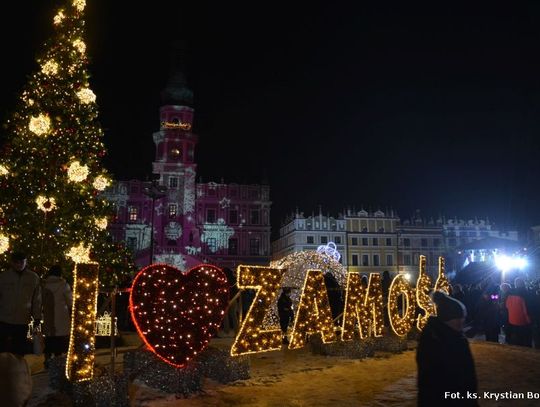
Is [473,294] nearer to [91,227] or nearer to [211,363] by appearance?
[211,363]

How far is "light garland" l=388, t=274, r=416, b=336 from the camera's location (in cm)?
1098

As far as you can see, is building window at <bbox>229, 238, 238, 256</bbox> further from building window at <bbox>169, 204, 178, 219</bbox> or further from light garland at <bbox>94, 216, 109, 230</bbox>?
light garland at <bbox>94, 216, 109, 230</bbox>

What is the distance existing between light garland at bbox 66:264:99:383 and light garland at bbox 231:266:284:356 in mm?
2364

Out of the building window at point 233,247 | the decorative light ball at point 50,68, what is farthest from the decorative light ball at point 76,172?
the building window at point 233,247

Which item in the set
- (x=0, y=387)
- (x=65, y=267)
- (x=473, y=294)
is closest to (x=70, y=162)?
(x=65, y=267)

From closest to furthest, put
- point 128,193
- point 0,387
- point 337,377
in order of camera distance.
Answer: point 0,387
point 337,377
point 128,193

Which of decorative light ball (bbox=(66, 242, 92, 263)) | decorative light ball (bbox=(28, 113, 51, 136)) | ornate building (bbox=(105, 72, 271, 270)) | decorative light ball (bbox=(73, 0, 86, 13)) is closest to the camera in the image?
decorative light ball (bbox=(28, 113, 51, 136))

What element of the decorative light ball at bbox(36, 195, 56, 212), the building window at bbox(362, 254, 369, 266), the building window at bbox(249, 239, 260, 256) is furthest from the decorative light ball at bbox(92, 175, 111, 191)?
the building window at bbox(362, 254, 369, 266)

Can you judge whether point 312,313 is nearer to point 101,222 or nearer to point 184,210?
point 101,222

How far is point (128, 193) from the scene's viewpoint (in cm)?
4859

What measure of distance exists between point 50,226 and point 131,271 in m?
3.38

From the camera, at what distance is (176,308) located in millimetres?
6633

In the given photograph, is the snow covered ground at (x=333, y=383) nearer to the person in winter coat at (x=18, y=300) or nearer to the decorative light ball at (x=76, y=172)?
the person in winter coat at (x=18, y=300)

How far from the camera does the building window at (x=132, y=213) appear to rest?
48.0 metres
